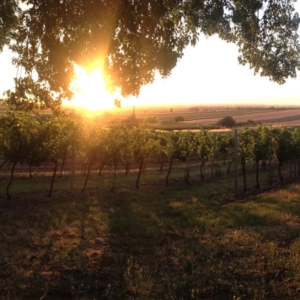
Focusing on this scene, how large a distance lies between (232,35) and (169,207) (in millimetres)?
5954

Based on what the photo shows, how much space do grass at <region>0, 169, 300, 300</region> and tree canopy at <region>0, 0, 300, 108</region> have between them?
3350mm

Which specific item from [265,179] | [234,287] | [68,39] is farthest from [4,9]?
[265,179]

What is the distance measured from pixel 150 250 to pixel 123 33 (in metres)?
4.84

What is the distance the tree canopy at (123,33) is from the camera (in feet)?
26.2

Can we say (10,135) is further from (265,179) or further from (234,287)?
(265,179)

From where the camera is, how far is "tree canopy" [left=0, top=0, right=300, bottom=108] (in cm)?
800

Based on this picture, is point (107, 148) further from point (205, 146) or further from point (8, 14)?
point (8, 14)

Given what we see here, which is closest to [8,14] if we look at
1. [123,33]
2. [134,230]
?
[123,33]

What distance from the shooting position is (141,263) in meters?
6.32

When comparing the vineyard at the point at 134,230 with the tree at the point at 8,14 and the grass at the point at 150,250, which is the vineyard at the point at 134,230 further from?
the tree at the point at 8,14

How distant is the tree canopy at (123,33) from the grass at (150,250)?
335 centimetres

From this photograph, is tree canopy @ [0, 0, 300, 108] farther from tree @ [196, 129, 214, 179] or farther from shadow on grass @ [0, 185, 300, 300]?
tree @ [196, 129, 214, 179]

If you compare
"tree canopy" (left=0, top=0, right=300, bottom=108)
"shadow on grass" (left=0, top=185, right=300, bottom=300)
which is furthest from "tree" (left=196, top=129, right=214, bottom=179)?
"tree canopy" (left=0, top=0, right=300, bottom=108)

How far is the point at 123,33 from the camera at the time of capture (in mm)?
8562
